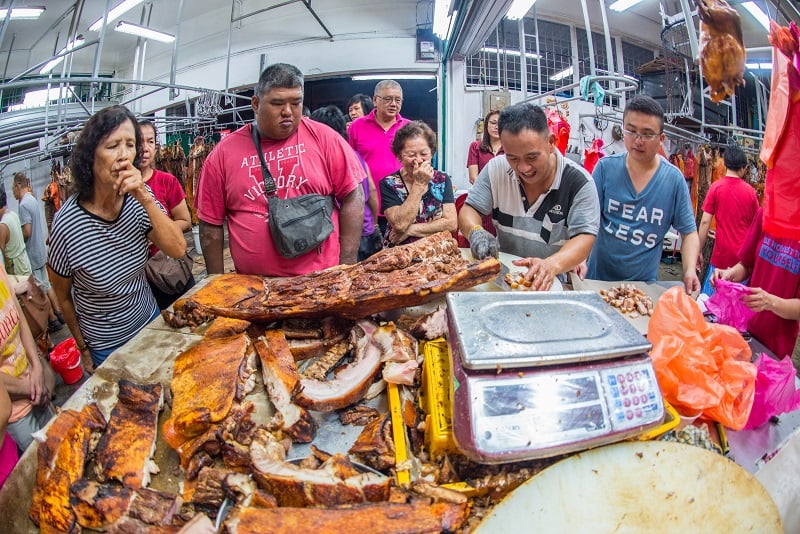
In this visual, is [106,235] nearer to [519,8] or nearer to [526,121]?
[526,121]

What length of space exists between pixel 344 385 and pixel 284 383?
186 millimetres

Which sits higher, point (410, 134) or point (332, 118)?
point (332, 118)

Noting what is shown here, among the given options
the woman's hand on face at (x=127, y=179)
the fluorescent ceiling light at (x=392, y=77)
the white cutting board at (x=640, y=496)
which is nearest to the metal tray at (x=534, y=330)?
the white cutting board at (x=640, y=496)

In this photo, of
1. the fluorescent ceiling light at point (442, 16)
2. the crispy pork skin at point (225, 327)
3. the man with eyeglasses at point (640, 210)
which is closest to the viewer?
the crispy pork skin at point (225, 327)

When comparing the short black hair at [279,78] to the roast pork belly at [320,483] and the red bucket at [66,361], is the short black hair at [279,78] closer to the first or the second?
the roast pork belly at [320,483]

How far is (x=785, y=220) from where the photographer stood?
1.31 meters

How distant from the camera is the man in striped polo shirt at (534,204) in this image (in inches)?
78.2

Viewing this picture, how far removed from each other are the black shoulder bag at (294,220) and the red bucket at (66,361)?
2712 mm

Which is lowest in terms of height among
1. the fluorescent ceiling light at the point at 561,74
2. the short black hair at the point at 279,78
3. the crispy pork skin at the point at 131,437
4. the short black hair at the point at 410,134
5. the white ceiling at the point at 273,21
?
the crispy pork skin at the point at 131,437

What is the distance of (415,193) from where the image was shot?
301 centimetres

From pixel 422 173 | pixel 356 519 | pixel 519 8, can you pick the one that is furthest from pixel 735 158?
pixel 356 519

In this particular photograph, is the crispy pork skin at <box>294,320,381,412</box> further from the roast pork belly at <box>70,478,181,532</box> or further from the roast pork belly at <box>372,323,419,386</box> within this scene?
the roast pork belly at <box>70,478,181,532</box>

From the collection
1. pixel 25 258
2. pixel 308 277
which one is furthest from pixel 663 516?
pixel 25 258

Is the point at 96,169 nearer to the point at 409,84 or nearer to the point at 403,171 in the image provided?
the point at 403,171
